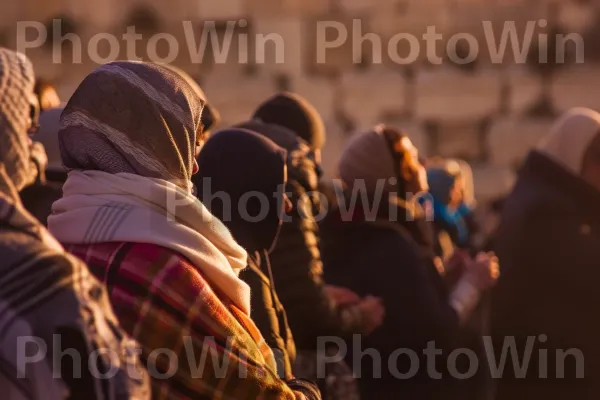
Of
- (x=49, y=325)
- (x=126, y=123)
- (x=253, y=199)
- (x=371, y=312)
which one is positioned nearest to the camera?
(x=49, y=325)

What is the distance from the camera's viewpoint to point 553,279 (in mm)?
4832

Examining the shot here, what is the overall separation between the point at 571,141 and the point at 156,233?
9.91 ft

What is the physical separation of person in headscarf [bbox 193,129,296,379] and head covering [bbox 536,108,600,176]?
1918 millimetres

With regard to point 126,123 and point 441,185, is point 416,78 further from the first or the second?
point 126,123

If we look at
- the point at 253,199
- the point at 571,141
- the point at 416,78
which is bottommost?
the point at 416,78

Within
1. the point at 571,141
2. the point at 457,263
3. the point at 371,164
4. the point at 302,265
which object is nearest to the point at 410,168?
the point at 371,164

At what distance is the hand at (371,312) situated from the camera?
4359 millimetres

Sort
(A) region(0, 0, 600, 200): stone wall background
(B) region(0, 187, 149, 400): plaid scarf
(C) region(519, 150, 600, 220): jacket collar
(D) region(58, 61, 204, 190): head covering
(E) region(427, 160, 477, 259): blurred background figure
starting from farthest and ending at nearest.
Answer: (A) region(0, 0, 600, 200): stone wall background < (E) region(427, 160, 477, 259): blurred background figure < (C) region(519, 150, 600, 220): jacket collar < (D) region(58, 61, 204, 190): head covering < (B) region(0, 187, 149, 400): plaid scarf

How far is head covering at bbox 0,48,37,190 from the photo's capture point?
1930 mm

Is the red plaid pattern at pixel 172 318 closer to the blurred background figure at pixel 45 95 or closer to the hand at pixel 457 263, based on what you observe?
the blurred background figure at pixel 45 95

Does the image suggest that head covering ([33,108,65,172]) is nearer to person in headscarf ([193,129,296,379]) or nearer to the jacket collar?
person in headscarf ([193,129,296,379])

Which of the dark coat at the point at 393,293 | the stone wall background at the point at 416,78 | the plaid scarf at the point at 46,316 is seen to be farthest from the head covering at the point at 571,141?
the stone wall background at the point at 416,78

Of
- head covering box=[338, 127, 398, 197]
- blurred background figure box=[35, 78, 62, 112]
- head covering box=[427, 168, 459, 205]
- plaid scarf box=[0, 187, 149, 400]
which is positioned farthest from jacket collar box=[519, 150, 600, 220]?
plaid scarf box=[0, 187, 149, 400]

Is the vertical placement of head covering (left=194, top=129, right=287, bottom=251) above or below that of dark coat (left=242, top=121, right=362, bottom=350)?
above
